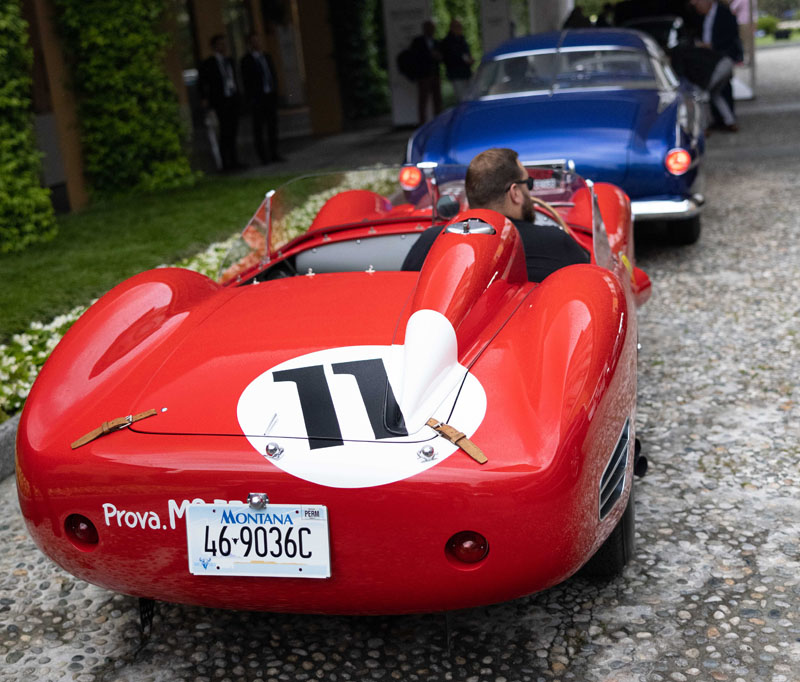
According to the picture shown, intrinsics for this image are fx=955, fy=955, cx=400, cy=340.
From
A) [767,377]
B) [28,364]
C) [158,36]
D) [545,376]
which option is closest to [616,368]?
[545,376]

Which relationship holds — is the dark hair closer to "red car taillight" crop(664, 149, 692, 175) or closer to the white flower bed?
the white flower bed

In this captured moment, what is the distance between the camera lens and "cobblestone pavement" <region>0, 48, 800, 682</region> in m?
2.55

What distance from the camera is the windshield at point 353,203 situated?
3689 mm

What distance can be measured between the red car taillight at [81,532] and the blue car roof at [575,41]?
20.6ft

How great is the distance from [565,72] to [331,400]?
5.66 m

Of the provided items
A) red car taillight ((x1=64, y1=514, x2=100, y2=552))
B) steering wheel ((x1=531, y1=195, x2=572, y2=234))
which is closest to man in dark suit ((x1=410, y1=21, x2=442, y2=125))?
steering wheel ((x1=531, y1=195, x2=572, y2=234))

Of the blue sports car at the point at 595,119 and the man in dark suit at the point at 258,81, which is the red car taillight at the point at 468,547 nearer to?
the blue sports car at the point at 595,119

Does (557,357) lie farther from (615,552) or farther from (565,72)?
(565,72)

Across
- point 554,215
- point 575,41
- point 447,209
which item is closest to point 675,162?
point 575,41

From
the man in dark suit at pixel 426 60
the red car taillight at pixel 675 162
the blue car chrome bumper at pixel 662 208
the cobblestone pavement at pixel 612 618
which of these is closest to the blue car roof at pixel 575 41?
the red car taillight at pixel 675 162

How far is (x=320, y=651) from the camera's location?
105 inches

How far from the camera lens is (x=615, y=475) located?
2.51m

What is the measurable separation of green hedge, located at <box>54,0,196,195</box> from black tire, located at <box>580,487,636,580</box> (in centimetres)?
894

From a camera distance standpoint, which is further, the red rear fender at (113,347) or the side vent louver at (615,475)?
the red rear fender at (113,347)
